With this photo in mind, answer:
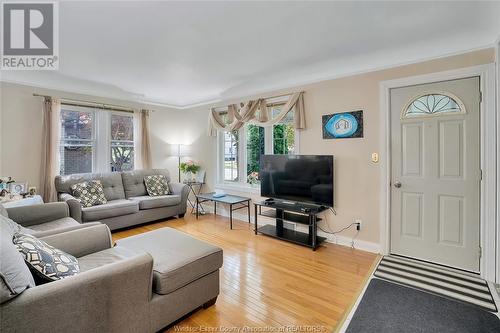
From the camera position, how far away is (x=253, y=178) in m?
4.66

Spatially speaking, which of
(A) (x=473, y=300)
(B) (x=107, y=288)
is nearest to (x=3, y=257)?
(B) (x=107, y=288)

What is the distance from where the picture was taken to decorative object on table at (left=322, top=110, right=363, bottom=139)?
10.8ft

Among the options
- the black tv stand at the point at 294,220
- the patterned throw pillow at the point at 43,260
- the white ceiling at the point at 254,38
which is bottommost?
the black tv stand at the point at 294,220

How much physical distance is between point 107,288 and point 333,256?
101 inches

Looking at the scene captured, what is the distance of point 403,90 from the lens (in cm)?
300

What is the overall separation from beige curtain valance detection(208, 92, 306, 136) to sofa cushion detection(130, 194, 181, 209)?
151cm

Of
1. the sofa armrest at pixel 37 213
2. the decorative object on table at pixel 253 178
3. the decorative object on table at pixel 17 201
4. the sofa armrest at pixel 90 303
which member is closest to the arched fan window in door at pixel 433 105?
the decorative object on table at pixel 253 178

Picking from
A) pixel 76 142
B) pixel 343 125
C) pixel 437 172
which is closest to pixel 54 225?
pixel 76 142

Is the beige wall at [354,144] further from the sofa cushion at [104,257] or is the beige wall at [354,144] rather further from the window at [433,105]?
the sofa cushion at [104,257]

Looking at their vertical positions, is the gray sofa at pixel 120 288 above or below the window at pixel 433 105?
below

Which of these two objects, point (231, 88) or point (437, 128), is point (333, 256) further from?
point (231, 88)

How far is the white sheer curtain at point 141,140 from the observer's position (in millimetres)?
5125

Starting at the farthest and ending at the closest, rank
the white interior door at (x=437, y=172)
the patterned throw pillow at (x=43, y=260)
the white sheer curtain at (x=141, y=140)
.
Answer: the white sheer curtain at (x=141, y=140), the white interior door at (x=437, y=172), the patterned throw pillow at (x=43, y=260)

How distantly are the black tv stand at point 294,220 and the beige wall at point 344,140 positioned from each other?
0.35 meters
